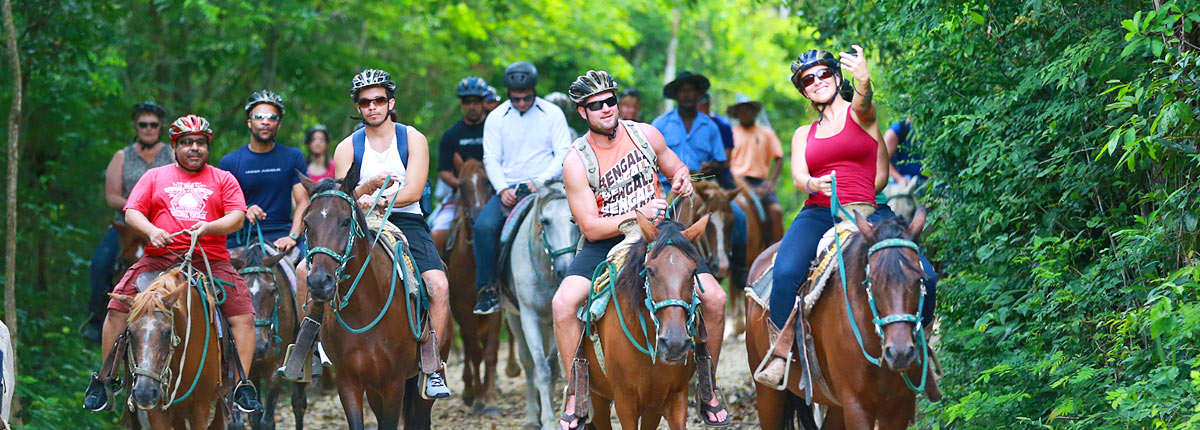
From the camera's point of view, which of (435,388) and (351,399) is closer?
(351,399)

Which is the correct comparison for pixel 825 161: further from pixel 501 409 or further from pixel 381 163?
pixel 501 409

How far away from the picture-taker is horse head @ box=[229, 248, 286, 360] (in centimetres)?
1030

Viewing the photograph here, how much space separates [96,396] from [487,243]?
13.4 feet

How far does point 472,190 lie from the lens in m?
13.0

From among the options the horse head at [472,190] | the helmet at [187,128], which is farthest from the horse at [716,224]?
the helmet at [187,128]

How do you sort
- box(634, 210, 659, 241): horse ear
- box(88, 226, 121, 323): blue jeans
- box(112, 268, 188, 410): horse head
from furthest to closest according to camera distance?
Answer: box(88, 226, 121, 323): blue jeans
box(112, 268, 188, 410): horse head
box(634, 210, 659, 241): horse ear

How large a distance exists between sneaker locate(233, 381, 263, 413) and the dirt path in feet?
11.7

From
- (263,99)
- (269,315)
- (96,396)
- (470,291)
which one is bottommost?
(96,396)

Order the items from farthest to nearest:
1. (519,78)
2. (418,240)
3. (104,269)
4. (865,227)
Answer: (104,269) → (519,78) → (418,240) → (865,227)

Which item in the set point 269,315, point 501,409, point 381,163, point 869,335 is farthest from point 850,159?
point 501,409

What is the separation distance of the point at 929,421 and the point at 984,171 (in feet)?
5.90

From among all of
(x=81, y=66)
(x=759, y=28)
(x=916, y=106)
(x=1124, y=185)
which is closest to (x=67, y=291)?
(x=81, y=66)

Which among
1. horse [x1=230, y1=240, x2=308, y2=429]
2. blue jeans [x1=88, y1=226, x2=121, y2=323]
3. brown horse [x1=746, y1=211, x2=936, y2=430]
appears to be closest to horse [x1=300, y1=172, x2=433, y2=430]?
horse [x1=230, y1=240, x2=308, y2=429]

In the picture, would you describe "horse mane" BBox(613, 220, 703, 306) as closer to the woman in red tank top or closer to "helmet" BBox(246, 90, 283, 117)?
the woman in red tank top
